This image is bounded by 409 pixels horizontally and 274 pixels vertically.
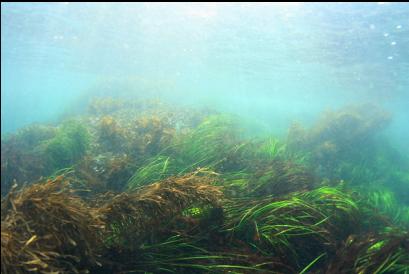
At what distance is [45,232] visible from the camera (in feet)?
8.11

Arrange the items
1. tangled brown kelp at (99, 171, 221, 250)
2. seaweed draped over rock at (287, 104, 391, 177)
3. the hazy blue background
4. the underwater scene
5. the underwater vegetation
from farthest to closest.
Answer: the hazy blue background < seaweed draped over rock at (287, 104, 391, 177) < tangled brown kelp at (99, 171, 221, 250) < the underwater scene < the underwater vegetation

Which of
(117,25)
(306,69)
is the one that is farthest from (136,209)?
(306,69)

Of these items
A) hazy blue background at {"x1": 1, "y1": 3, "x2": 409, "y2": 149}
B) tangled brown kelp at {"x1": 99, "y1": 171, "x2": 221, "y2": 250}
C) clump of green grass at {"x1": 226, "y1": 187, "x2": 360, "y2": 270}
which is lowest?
clump of green grass at {"x1": 226, "y1": 187, "x2": 360, "y2": 270}

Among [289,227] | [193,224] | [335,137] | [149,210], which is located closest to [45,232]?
[149,210]

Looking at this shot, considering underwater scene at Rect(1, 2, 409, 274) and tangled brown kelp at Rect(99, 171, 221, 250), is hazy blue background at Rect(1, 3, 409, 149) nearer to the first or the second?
underwater scene at Rect(1, 2, 409, 274)

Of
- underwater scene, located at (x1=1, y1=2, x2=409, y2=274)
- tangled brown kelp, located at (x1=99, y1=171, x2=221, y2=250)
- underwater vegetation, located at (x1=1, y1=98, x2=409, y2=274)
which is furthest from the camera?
tangled brown kelp, located at (x1=99, y1=171, x2=221, y2=250)

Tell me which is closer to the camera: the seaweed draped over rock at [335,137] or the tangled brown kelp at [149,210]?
the tangled brown kelp at [149,210]

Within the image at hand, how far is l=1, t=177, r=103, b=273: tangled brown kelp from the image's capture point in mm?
2229

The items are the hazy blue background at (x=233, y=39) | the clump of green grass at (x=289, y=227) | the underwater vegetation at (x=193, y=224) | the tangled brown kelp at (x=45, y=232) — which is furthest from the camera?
the hazy blue background at (x=233, y=39)

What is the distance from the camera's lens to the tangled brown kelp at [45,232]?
7.31ft

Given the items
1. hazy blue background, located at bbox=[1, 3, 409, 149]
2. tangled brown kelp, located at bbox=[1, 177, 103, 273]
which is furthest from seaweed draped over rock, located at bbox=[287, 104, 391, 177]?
tangled brown kelp, located at bbox=[1, 177, 103, 273]

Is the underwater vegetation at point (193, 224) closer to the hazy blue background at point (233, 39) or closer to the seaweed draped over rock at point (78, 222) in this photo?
the seaweed draped over rock at point (78, 222)

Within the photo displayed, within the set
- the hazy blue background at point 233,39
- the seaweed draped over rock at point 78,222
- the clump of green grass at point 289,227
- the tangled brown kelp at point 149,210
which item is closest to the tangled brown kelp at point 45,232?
the seaweed draped over rock at point 78,222

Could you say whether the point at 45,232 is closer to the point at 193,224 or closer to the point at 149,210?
the point at 149,210
